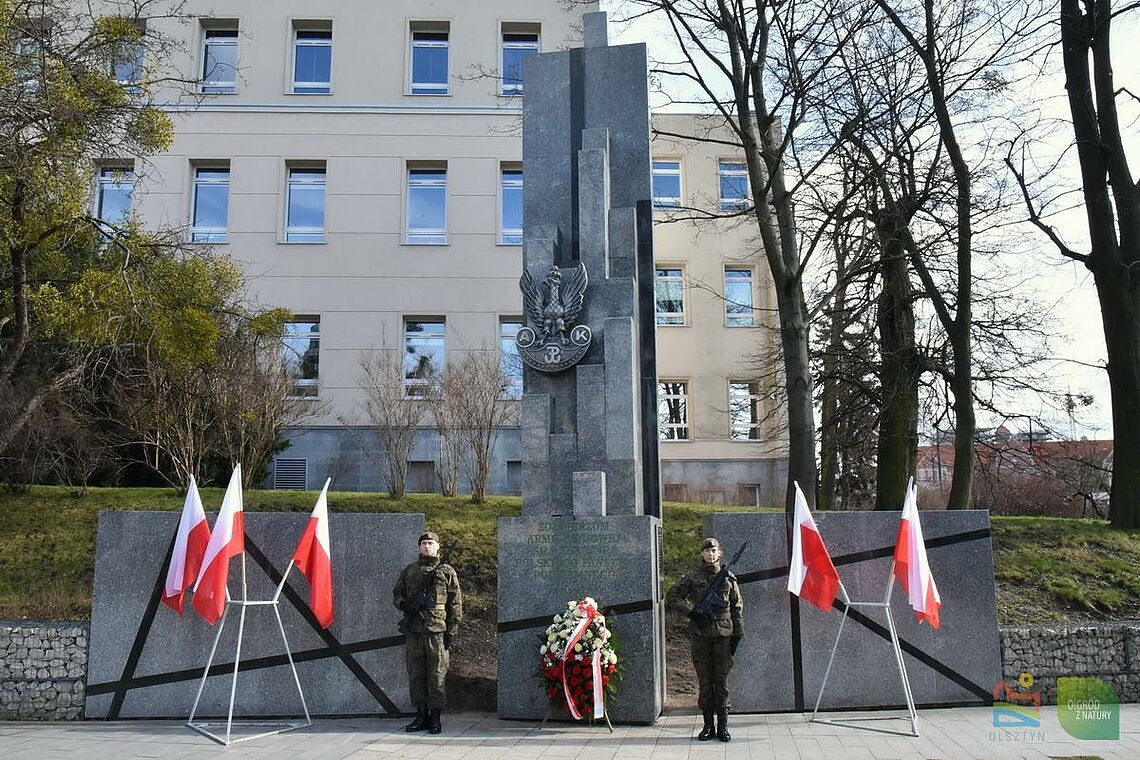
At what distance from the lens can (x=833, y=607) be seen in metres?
9.86

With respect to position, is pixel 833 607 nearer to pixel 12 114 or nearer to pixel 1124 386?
pixel 1124 386

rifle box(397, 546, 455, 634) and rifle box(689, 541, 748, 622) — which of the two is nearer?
rifle box(689, 541, 748, 622)

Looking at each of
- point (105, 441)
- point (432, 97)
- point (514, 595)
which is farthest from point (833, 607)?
point (432, 97)

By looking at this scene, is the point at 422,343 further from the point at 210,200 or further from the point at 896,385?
the point at 896,385

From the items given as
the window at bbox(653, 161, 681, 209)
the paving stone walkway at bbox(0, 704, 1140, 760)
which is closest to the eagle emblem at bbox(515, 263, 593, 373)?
the paving stone walkway at bbox(0, 704, 1140, 760)

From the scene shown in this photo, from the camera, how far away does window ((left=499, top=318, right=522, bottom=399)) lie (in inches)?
872

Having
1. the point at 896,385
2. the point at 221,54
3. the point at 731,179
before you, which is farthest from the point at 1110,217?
the point at 221,54

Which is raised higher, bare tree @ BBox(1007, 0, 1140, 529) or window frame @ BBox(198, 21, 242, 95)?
window frame @ BBox(198, 21, 242, 95)

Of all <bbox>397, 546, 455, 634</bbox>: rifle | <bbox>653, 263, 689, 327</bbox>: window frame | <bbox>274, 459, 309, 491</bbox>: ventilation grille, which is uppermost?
<bbox>653, 263, 689, 327</bbox>: window frame

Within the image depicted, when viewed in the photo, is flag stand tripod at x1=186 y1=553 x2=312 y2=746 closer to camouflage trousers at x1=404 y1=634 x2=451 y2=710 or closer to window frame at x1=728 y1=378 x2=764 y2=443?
camouflage trousers at x1=404 y1=634 x2=451 y2=710

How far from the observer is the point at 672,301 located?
91.6 ft

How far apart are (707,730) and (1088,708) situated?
4.18 m

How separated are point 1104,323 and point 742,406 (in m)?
10.5

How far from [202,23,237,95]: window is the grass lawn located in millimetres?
13429
